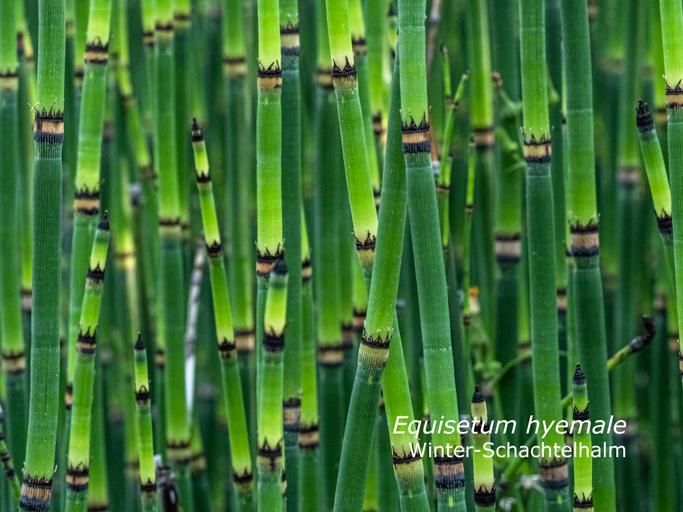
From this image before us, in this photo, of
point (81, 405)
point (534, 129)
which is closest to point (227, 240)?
point (81, 405)

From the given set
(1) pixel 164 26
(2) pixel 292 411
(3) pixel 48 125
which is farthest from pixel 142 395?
(1) pixel 164 26

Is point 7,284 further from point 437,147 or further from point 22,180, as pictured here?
point 437,147

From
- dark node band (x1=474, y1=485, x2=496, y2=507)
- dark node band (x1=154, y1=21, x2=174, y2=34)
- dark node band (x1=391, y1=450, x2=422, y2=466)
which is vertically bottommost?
dark node band (x1=474, y1=485, x2=496, y2=507)

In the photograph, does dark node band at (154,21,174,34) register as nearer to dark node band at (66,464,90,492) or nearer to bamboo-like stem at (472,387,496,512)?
dark node band at (66,464,90,492)

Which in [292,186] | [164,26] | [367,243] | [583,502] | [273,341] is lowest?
[583,502]

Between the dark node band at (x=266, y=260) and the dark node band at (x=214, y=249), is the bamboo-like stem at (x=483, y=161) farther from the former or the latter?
the dark node band at (x=266, y=260)

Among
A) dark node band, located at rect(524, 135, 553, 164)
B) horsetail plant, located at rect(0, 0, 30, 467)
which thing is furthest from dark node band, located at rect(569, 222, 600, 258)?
horsetail plant, located at rect(0, 0, 30, 467)

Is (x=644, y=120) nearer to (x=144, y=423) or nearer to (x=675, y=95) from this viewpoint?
(x=675, y=95)
